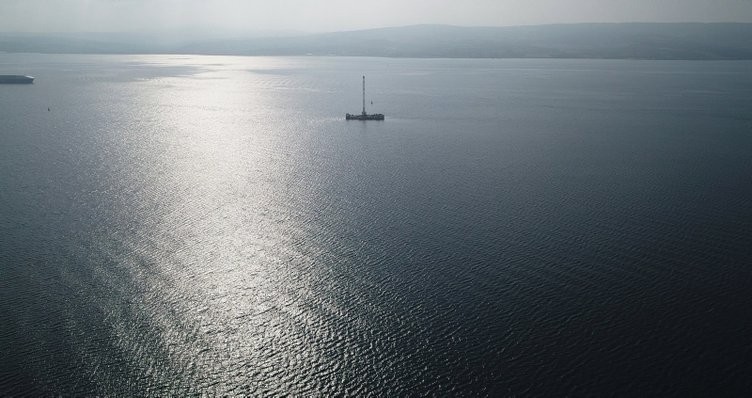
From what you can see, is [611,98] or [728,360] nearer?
[728,360]

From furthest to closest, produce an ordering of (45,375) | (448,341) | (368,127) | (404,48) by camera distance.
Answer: (404,48) → (368,127) → (448,341) → (45,375)

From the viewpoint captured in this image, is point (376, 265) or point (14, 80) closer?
point (376, 265)

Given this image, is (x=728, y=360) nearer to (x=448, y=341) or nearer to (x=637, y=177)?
(x=448, y=341)

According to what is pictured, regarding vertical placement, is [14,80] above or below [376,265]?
above

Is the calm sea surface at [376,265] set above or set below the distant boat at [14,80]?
below

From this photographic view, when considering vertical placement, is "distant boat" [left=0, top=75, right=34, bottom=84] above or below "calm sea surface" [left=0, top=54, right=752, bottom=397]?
above

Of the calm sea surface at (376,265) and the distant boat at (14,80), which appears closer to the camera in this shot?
the calm sea surface at (376,265)

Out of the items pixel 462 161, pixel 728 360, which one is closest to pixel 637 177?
pixel 462 161

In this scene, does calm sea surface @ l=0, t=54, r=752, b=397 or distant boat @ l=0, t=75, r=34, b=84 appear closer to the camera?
calm sea surface @ l=0, t=54, r=752, b=397
